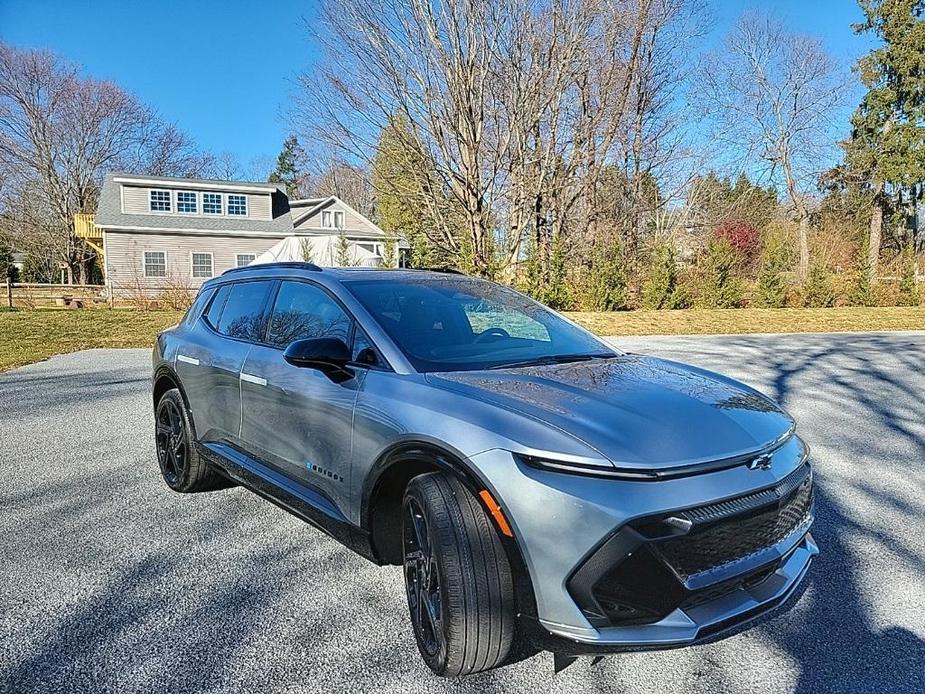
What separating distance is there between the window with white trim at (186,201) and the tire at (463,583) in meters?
31.4

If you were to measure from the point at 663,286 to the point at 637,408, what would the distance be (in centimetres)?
1964

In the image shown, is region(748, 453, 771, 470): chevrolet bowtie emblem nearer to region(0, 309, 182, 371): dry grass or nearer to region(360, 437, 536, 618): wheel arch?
region(360, 437, 536, 618): wheel arch

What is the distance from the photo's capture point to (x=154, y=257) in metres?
29.0

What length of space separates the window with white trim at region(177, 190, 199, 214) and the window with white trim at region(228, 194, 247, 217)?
1648 millimetres

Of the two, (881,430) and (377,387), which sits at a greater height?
(377,387)

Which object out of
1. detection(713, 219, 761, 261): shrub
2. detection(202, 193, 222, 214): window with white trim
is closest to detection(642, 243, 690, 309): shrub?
detection(713, 219, 761, 261): shrub

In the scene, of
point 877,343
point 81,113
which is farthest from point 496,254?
point 81,113

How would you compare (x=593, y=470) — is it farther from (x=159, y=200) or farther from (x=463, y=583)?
(x=159, y=200)

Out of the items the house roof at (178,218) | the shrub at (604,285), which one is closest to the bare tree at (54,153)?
the house roof at (178,218)

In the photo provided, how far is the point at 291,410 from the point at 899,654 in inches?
108

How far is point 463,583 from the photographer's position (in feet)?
6.66

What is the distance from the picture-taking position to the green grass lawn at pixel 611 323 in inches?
527

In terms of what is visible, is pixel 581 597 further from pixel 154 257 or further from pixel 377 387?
pixel 154 257

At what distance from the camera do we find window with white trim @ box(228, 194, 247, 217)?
1203 inches
